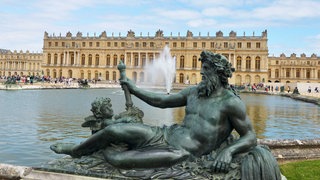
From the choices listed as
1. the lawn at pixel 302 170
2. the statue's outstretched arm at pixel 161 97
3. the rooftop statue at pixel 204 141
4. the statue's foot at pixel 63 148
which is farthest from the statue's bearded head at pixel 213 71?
the lawn at pixel 302 170

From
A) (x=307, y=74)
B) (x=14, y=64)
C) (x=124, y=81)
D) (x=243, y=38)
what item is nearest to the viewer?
(x=124, y=81)

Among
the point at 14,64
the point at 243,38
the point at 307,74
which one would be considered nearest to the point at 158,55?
the point at 243,38

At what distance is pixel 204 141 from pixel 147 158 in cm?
58

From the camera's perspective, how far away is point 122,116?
3752mm

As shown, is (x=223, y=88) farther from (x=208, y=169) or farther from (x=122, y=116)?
(x=122, y=116)

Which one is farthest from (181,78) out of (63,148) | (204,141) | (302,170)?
(204,141)

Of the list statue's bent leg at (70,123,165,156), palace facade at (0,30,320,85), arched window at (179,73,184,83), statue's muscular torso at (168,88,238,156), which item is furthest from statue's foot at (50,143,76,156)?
arched window at (179,73,184,83)

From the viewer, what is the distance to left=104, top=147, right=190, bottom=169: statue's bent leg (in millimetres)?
3270

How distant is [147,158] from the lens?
3270 millimetres

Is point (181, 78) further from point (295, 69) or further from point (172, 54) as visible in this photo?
point (295, 69)

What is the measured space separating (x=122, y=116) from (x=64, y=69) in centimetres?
8531

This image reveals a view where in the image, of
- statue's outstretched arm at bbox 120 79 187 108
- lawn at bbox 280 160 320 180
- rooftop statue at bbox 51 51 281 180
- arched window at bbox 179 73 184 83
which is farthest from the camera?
arched window at bbox 179 73 184 83

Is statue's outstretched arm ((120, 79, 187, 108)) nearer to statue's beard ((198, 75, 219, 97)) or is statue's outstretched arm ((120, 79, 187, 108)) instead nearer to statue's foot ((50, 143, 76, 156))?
statue's beard ((198, 75, 219, 97))

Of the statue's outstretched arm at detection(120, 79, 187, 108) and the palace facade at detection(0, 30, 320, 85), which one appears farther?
the palace facade at detection(0, 30, 320, 85)
